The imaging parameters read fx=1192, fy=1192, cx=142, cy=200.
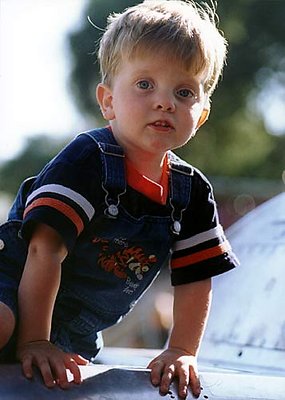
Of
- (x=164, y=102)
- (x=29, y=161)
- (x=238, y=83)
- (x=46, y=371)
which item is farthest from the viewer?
(x=29, y=161)

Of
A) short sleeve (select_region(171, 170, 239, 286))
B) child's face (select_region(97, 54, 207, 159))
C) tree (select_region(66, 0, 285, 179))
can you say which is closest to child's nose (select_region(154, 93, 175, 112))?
child's face (select_region(97, 54, 207, 159))

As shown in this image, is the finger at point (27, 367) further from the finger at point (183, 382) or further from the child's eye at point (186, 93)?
the child's eye at point (186, 93)

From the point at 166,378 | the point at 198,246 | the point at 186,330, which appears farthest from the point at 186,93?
the point at 166,378

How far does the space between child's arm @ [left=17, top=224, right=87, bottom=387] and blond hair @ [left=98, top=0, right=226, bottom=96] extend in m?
0.46

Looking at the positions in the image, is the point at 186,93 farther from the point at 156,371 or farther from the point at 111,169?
the point at 156,371

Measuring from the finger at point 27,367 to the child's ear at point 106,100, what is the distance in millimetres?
656

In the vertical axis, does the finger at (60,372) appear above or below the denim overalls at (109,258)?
below

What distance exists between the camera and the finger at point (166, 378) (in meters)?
2.37

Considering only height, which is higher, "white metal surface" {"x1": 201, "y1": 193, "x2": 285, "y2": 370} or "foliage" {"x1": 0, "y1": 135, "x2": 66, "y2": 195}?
"foliage" {"x1": 0, "y1": 135, "x2": 66, "y2": 195}

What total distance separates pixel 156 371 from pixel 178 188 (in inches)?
19.4

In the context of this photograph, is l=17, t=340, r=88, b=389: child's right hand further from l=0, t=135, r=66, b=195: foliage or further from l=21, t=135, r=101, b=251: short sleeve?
l=0, t=135, r=66, b=195: foliage

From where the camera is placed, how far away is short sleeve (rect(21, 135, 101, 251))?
2436 mm

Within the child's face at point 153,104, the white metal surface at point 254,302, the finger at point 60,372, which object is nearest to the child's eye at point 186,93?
the child's face at point 153,104

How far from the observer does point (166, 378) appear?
2395 millimetres
